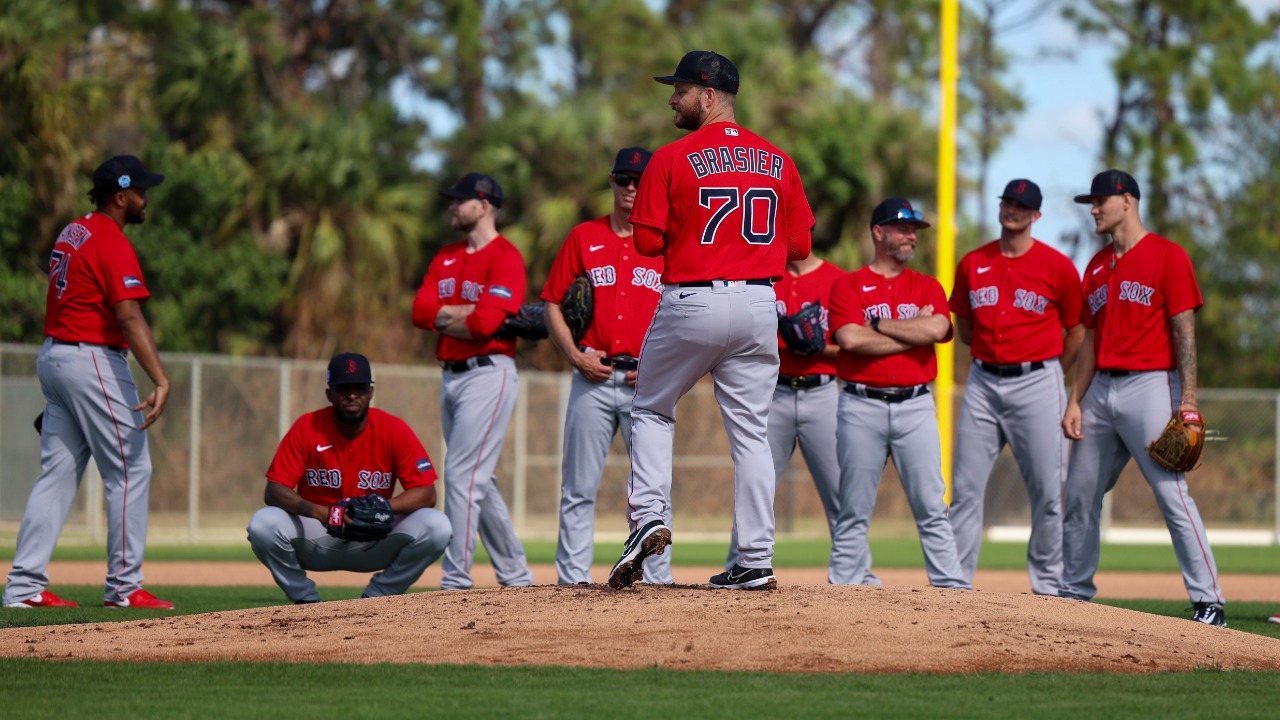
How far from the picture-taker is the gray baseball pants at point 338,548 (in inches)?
337

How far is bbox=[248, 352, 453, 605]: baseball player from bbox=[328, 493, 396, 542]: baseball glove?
0.33ft

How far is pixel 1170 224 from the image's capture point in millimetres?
31422

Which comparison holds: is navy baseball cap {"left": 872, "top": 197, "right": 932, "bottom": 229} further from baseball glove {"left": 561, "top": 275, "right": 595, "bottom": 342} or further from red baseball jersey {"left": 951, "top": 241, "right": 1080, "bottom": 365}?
baseball glove {"left": 561, "top": 275, "right": 595, "bottom": 342}

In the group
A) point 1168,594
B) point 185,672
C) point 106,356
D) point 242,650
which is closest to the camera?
point 185,672

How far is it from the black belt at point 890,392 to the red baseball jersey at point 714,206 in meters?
2.66

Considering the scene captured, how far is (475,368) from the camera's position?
945 centimetres

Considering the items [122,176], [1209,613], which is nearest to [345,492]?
[122,176]

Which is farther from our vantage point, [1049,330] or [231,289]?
[231,289]

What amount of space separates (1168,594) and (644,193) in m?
6.64

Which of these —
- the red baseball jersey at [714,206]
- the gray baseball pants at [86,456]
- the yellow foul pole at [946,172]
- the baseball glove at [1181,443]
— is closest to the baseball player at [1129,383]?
the baseball glove at [1181,443]

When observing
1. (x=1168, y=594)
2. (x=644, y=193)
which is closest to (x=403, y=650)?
(x=644, y=193)

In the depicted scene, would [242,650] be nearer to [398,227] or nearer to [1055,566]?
[1055,566]

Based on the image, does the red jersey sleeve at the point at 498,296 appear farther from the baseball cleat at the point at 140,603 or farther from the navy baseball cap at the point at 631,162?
the baseball cleat at the point at 140,603

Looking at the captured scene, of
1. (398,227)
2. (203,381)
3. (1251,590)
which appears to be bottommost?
(1251,590)
